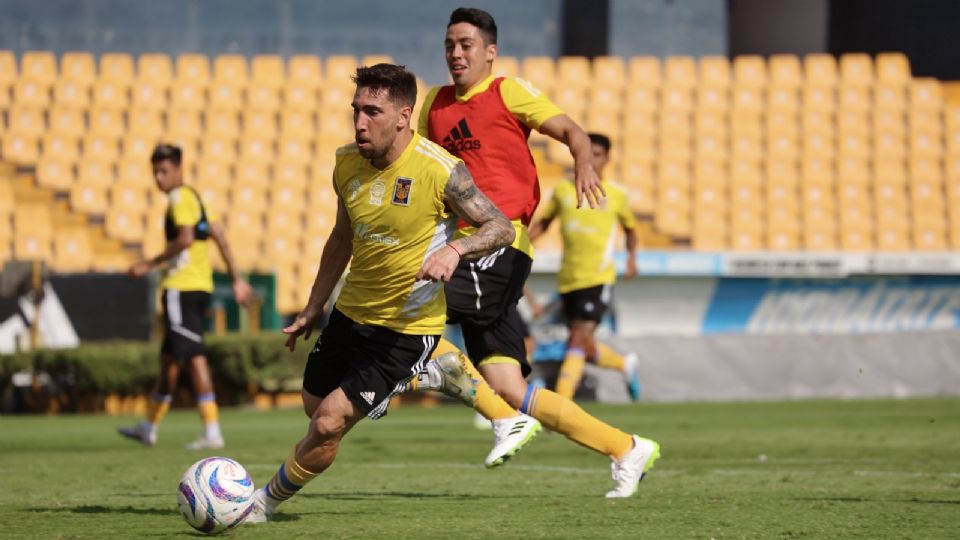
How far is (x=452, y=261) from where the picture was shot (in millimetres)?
5027

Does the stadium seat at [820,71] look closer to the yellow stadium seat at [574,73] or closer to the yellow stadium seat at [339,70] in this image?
the yellow stadium seat at [574,73]

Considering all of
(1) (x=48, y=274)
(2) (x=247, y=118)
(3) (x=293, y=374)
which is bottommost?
(3) (x=293, y=374)

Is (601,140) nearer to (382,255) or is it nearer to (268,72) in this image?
(382,255)

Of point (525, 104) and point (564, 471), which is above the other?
point (525, 104)

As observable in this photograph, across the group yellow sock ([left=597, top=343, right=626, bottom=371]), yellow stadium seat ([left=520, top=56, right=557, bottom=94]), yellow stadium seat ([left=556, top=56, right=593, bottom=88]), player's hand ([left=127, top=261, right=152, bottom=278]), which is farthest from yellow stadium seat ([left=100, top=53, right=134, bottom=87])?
player's hand ([left=127, top=261, right=152, bottom=278])

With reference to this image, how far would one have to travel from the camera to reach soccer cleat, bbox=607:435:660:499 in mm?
6660

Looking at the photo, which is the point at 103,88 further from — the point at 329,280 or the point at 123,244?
the point at 329,280

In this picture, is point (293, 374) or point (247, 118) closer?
point (293, 374)

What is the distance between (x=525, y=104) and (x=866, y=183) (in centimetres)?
1744

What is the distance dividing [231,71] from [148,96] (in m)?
1.42

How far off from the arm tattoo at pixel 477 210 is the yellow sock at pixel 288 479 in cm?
111

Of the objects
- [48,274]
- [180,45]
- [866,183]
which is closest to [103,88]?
[180,45]

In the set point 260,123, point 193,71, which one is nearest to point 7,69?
point 193,71

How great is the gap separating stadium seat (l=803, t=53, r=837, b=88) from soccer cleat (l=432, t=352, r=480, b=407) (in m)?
18.9
